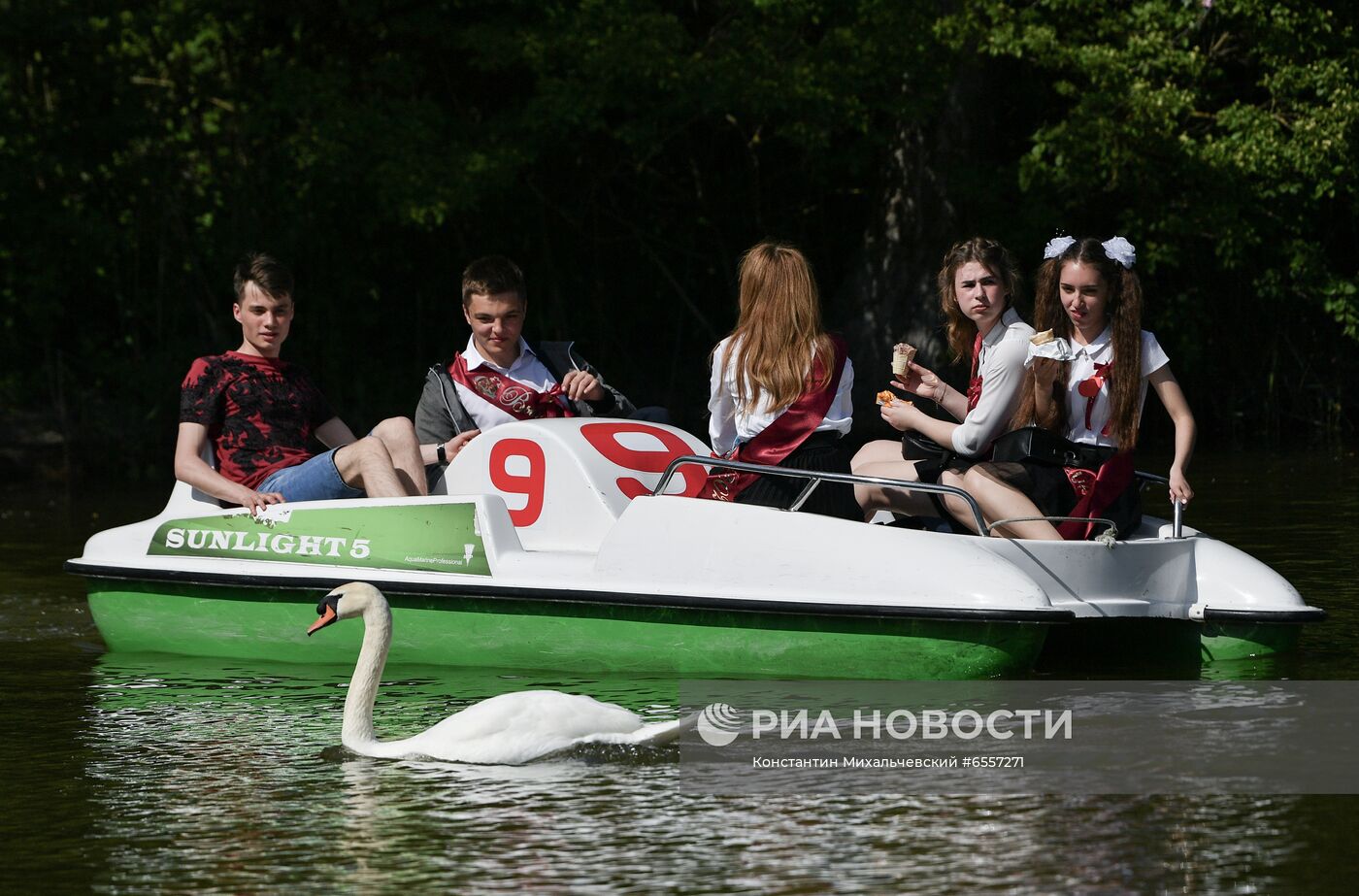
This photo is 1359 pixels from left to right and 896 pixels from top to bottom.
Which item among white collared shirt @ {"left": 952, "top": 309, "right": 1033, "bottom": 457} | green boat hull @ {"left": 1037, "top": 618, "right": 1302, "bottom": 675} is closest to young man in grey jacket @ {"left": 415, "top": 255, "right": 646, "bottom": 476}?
white collared shirt @ {"left": 952, "top": 309, "right": 1033, "bottom": 457}

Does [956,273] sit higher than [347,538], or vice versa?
[956,273]

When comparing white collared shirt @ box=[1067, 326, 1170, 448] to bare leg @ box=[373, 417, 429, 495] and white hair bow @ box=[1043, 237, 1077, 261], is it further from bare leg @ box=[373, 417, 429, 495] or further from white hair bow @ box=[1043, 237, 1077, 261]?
bare leg @ box=[373, 417, 429, 495]

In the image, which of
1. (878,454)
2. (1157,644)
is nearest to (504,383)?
(878,454)

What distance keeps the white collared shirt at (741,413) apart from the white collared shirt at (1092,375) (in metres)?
Result: 0.80

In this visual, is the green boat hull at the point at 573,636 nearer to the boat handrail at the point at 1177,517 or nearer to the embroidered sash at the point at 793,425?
the embroidered sash at the point at 793,425

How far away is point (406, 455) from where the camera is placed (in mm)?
8172

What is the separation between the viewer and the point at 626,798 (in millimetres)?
5562

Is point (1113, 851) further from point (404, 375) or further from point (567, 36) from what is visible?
point (404, 375)

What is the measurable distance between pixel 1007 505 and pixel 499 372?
2330 millimetres

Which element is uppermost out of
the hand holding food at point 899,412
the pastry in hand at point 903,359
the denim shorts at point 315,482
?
the pastry in hand at point 903,359

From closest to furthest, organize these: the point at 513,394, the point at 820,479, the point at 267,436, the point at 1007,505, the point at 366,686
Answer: the point at 366,686 < the point at 820,479 < the point at 1007,505 < the point at 267,436 < the point at 513,394

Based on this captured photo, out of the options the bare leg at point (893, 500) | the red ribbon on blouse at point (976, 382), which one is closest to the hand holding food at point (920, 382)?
the red ribbon on blouse at point (976, 382)

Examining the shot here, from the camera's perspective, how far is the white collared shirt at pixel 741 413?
727cm

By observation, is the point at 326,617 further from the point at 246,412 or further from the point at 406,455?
the point at 246,412
